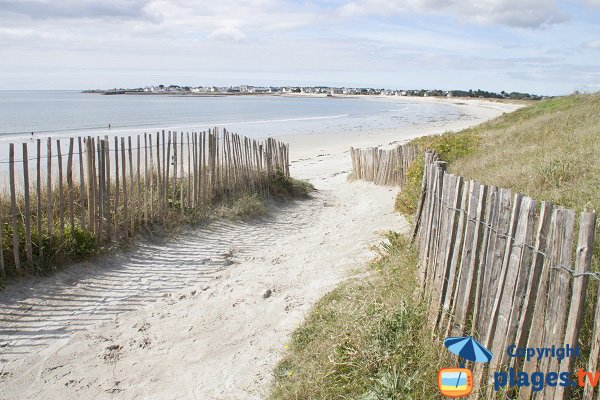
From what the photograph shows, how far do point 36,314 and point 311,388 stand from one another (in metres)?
3.42

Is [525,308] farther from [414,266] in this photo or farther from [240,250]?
[240,250]

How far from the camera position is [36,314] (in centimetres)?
567

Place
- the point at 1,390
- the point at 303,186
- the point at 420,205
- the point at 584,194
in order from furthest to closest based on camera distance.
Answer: the point at 303,186, the point at 420,205, the point at 584,194, the point at 1,390

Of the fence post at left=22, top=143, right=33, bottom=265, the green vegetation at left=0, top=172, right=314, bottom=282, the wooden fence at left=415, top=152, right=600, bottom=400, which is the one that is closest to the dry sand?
the green vegetation at left=0, top=172, right=314, bottom=282

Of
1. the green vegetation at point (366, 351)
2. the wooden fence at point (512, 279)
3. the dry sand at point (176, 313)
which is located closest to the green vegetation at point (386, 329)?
the green vegetation at point (366, 351)

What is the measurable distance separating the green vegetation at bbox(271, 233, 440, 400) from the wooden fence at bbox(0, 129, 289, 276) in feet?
11.9

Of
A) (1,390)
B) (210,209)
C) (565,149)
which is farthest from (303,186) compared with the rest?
(1,390)

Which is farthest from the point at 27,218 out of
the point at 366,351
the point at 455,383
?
the point at 455,383

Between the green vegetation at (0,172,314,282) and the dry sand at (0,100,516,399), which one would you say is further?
the green vegetation at (0,172,314,282)

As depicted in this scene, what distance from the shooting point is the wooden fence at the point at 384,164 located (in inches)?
524

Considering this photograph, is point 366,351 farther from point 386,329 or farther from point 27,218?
point 27,218

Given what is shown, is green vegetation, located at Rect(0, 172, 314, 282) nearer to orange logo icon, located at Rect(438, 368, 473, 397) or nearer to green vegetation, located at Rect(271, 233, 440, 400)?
green vegetation, located at Rect(271, 233, 440, 400)

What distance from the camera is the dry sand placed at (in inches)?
183

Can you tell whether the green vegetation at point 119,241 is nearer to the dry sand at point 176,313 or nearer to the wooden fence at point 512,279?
the dry sand at point 176,313
